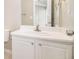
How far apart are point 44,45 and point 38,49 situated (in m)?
0.14

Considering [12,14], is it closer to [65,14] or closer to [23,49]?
[23,49]

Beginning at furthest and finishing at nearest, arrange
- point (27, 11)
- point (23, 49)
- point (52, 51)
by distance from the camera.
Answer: point (27, 11)
point (23, 49)
point (52, 51)

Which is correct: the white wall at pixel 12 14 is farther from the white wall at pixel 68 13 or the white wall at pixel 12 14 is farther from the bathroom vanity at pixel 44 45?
the white wall at pixel 68 13

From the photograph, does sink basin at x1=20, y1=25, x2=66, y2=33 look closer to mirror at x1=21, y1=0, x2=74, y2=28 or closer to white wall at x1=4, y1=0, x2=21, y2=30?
mirror at x1=21, y1=0, x2=74, y2=28

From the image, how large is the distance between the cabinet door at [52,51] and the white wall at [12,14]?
1189 mm

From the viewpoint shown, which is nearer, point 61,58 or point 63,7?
point 61,58

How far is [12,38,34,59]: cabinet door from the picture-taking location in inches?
100

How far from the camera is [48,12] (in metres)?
2.78

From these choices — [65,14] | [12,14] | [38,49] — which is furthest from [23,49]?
[12,14]

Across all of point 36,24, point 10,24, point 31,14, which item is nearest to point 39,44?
point 36,24
